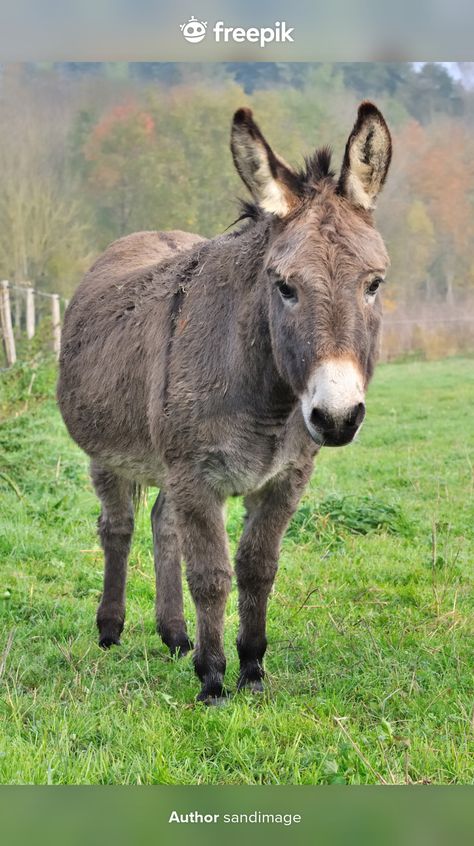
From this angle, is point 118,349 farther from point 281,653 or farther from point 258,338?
point 281,653

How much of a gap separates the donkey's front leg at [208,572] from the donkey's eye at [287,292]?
0.97 metres

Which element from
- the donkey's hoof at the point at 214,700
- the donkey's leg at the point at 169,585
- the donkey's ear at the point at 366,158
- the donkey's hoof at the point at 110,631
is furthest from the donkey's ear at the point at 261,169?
the donkey's hoof at the point at 110,631

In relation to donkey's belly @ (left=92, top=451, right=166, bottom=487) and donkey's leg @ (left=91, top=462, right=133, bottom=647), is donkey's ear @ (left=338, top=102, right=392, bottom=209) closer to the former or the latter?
donkey's belly @ (left=92, top=451, right=166, bottom=487)

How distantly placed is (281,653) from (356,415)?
1907mm

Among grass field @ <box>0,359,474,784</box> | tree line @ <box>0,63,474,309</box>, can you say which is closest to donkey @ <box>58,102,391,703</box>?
grass field @ <box>0,359,474,784</box>

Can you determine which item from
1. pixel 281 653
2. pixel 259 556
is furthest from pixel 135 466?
pixel 281 653

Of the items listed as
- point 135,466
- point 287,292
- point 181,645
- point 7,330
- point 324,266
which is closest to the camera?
point 324,266

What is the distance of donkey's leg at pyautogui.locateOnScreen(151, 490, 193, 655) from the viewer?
4.68 m

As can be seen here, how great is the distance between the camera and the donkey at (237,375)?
3010mm

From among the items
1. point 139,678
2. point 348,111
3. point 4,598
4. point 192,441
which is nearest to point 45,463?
point 4,598

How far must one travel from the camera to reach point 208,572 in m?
3.71

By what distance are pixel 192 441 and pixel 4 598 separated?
209 centimetres

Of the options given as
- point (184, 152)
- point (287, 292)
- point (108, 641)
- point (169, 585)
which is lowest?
point (108, 641)

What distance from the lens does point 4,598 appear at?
16.7 ft
